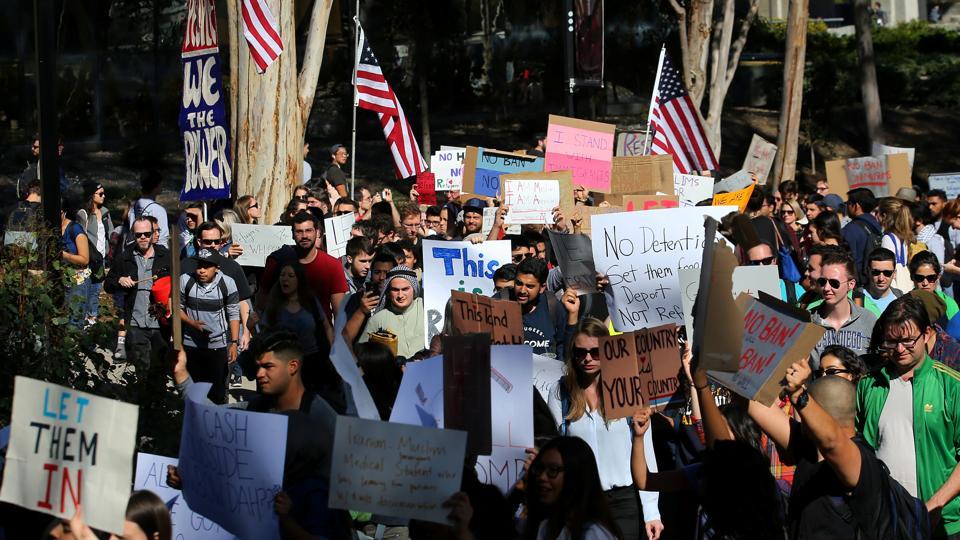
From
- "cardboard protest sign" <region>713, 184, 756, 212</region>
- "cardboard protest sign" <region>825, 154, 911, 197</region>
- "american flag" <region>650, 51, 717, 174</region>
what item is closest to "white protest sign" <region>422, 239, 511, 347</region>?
"cardboard protest sign" <region>713, 184, 756, 212</region>

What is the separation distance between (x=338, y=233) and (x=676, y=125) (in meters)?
4.79

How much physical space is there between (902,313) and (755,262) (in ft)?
7.67

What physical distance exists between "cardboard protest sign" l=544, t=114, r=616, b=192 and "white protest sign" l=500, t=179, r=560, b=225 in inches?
36.2

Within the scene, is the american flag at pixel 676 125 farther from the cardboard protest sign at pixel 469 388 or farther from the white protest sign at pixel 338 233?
the cardboard protest sign at pixel 469 388

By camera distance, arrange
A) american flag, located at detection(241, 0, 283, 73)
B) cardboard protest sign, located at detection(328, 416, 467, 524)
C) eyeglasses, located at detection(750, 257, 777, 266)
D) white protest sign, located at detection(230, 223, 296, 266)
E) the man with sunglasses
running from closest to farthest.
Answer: cardboard protest sign, located at detection(328, 416, 467, 524), the man with sunglasses, eyeglasses, located at detection(750, 257, 777, 266), white protest sign, located at detection(230, 223, 296, 266), american flag, located at detection(241, 0, 283, 73)

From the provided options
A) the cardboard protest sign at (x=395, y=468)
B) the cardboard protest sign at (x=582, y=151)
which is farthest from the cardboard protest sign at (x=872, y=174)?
the cardboard protest sign at (x=395, y=468)

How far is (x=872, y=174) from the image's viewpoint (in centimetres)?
1898

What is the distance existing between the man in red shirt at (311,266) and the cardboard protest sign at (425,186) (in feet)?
22.3

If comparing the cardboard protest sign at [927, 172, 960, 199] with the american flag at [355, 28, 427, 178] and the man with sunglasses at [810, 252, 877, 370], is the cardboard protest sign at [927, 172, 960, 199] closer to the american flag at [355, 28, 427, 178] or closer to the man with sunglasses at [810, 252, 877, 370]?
the american flag at [355, 28, 427, 178]

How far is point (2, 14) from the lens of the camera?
31312 mm

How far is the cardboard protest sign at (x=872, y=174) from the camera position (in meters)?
18.8

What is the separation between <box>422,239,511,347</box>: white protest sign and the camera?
966cm

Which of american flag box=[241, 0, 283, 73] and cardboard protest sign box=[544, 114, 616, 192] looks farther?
cardboard protest sign box=[544, 114, 616, 192]

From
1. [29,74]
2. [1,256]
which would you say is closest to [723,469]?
[1,256]
